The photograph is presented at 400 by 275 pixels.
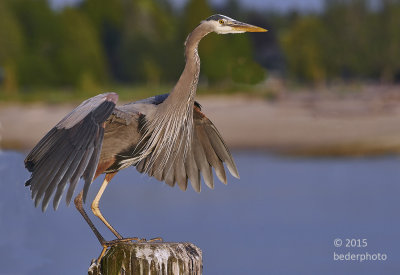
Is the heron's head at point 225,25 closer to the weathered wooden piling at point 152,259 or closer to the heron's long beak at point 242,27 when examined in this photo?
the heron's long beak at point 242,27

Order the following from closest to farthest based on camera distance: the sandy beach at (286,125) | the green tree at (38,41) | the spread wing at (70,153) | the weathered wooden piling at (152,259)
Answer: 1. the weathered wooden piling at (152,259)
2. the spread wing at (70,153)
3. the sandy beach at (286,125)
4. the green tree at (38,41)

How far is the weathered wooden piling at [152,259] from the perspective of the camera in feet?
17.4

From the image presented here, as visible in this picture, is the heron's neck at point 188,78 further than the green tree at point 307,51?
No

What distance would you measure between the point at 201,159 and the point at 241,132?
21.3m

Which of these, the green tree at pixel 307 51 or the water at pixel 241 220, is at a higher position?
the green tree at pixel 307 51

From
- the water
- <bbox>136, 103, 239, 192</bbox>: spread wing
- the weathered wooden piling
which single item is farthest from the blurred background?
the weathered wooden piling

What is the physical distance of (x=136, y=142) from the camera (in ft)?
21.4

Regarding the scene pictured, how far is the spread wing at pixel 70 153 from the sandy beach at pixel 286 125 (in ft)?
60.8

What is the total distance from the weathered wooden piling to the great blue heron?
53 cm

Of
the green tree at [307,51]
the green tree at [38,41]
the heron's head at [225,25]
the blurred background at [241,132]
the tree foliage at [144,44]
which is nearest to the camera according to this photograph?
the heron's head at [225,25]

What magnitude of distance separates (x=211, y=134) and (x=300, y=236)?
7592 millimetres

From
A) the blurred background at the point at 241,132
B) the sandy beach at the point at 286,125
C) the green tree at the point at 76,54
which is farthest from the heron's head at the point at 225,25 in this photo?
the green tree at the point at 76,54

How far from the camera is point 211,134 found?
674cm

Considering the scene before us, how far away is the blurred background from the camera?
12.5 metres
